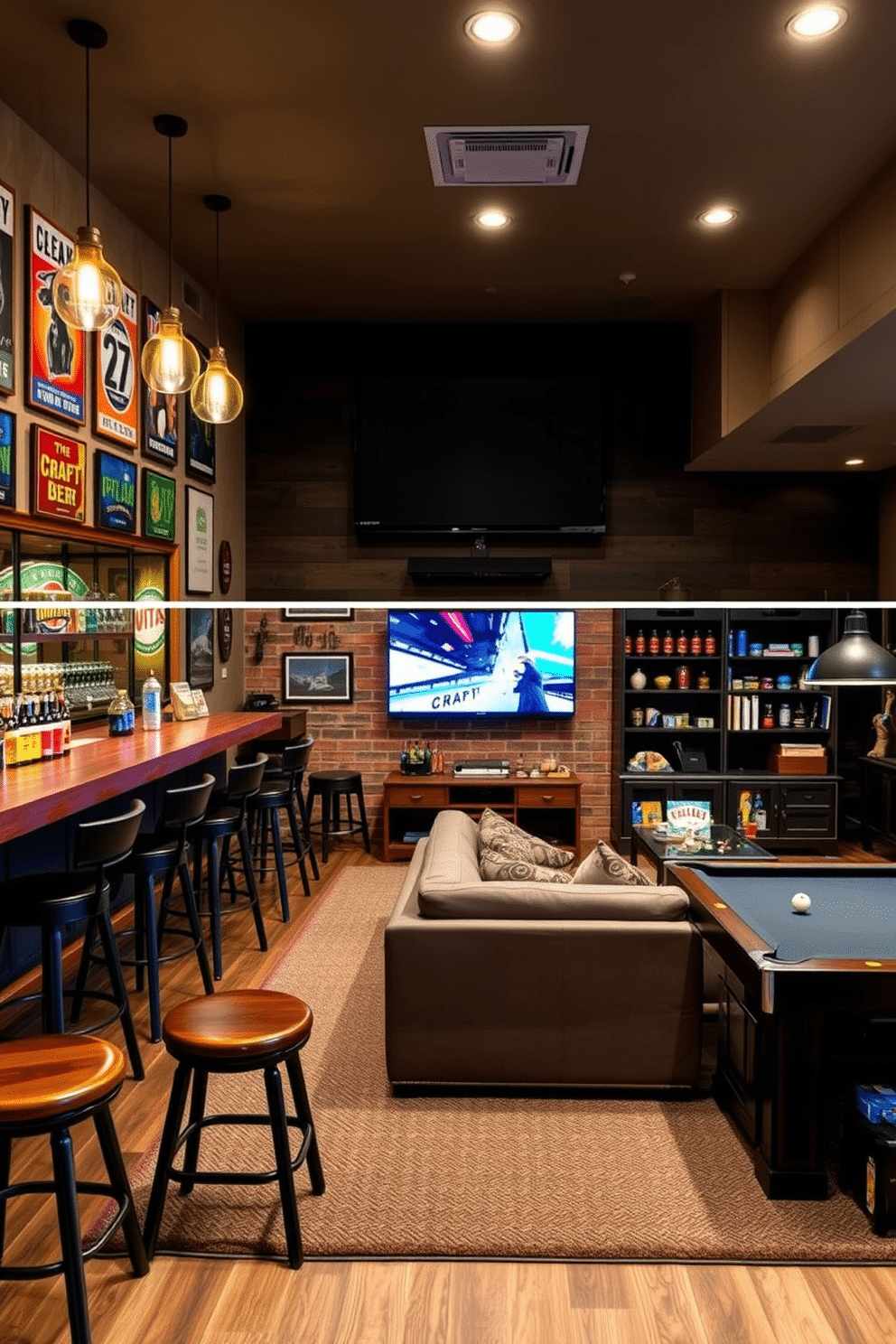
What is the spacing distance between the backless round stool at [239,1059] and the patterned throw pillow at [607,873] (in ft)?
4.26

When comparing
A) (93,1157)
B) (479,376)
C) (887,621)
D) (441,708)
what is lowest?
(93,1157)

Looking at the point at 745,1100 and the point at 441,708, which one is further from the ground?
the point at 441,708

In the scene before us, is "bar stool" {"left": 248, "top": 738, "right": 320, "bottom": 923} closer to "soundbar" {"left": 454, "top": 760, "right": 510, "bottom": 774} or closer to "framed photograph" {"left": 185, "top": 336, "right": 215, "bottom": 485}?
"soundbar" {"left": 454, "top": 760, "right": 510, "bottom": 774}

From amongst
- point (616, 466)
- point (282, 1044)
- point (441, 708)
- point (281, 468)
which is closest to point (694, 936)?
point (282, 1044)

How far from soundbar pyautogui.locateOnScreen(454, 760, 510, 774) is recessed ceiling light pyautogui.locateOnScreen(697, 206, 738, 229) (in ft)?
11.6

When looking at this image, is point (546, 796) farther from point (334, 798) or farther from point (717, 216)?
point (717, 216)

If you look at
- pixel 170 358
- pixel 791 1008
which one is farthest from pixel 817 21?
pixel 791 1008

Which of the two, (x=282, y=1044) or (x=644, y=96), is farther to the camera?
(x=644, y=96)

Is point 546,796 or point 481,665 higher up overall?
point 481,665

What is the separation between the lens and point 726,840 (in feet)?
16.5

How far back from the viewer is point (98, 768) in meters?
3.60

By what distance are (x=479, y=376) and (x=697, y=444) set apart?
1.55 m

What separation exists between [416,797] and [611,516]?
2405 millimetres

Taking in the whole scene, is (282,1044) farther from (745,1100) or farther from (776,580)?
(776,580)
